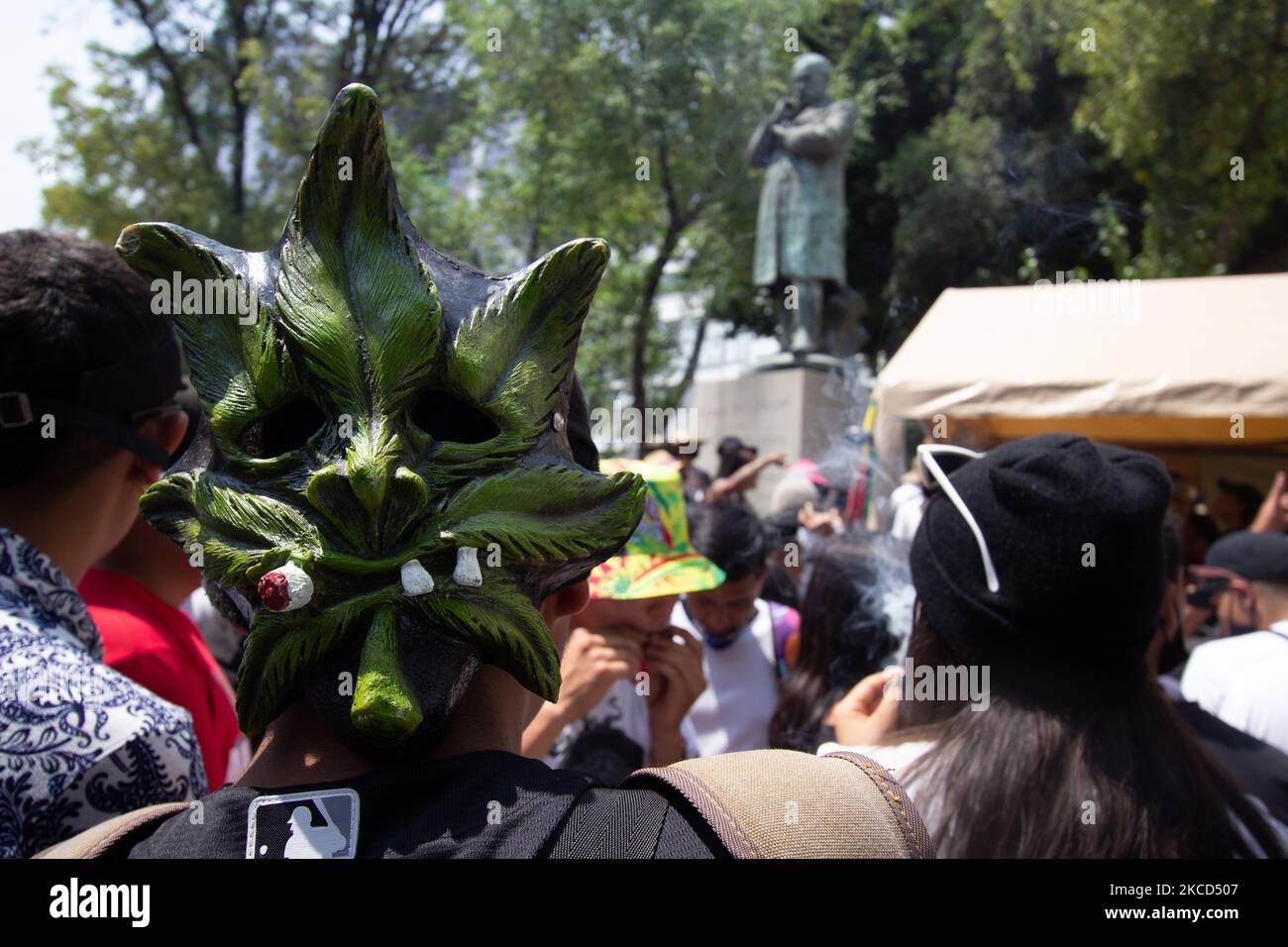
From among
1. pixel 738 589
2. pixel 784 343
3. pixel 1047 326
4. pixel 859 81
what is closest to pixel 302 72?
pixel 784 343

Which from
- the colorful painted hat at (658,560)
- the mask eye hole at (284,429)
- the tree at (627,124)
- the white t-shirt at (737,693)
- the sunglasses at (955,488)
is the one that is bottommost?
the white t-shirt at (737,693)

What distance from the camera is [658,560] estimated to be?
313 centimetres

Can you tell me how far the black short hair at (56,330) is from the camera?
1987mm

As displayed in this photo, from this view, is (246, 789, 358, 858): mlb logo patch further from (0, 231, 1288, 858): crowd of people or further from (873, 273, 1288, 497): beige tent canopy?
(873, 273, 1288, 497): beige tent canopy

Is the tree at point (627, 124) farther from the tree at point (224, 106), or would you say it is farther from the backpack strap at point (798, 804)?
the backpack strap at point (798, 804)

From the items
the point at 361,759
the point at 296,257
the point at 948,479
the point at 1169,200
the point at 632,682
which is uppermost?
the point at 1169,200

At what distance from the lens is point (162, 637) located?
2.52m

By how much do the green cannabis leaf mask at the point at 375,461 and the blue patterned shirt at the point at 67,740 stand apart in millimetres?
483

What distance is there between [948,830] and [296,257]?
4.52ft

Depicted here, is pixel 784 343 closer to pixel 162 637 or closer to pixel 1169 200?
pixel 1169 200

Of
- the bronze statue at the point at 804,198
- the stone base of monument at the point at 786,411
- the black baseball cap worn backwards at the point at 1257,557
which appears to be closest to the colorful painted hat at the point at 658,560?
the black baseball cap worn backwards at the point at 1257,557

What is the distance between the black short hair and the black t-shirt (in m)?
1.03

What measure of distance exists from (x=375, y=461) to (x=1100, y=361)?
5.49m

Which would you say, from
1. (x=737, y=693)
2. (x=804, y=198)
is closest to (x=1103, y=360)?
(x=737, y=693)
